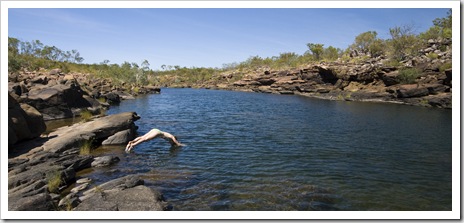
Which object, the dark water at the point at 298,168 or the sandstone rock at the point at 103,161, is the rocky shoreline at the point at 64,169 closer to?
the sandstone rock at the point at 103,161

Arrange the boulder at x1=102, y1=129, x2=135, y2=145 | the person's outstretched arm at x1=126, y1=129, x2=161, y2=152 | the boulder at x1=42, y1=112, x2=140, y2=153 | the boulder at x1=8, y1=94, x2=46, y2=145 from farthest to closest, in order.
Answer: the boulder at x1=102, y1=129, x2=135, y2=145, the person's outstretched arm at x1=126, y1=129, x2=161, y2=152, the boulder at x1=42, y1=112, x2=140, y2=153, the boulder at x1=8, y1=94, x2=46, y2=145

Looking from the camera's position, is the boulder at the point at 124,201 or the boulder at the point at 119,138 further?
the boulder at the point at 119,138

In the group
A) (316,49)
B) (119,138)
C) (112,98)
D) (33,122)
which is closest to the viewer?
(33,122)

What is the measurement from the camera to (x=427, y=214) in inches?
289

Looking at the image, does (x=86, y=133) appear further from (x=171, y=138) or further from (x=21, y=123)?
(x=171, y=138)

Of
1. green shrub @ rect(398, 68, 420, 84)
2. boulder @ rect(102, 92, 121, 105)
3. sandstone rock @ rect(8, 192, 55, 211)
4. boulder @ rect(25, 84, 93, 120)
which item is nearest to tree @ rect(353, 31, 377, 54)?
green shrub @ rect(398, 68, 420, 84)

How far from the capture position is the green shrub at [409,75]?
51.0 meters

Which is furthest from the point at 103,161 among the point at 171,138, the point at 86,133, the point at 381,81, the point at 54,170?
the point at 381,81

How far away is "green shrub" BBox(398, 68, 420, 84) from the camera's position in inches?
2008

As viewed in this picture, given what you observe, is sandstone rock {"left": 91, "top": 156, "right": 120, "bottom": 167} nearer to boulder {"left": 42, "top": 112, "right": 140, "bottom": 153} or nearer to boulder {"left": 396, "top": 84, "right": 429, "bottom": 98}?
boulder {"left": 42, "top": 112, "right": 140, "bottom": 153}

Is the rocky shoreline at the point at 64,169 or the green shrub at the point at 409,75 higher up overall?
the green shrub at the point at 409,75

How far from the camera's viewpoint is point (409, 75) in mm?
51094

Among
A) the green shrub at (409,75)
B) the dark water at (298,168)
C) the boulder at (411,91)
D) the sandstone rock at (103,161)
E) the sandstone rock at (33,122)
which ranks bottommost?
the dark water at (298,168)

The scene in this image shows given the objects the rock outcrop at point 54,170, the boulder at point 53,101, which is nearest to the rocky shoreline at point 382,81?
the rock outcrop at point 54,170
